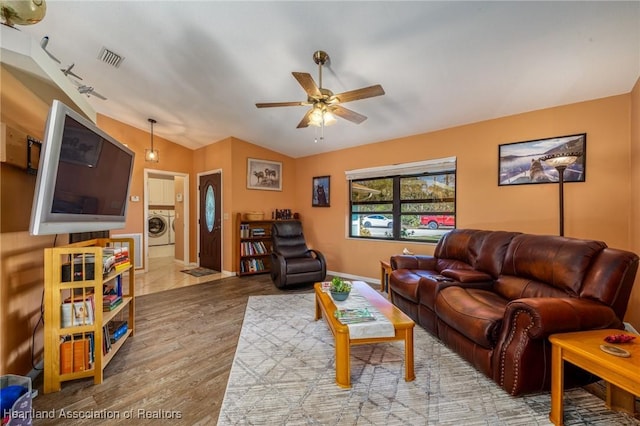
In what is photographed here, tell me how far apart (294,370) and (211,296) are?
2229mm

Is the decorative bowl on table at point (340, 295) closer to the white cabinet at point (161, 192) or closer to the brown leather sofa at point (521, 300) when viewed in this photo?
the brown leather sofa at point (521, 300)

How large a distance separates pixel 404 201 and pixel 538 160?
1717 mm

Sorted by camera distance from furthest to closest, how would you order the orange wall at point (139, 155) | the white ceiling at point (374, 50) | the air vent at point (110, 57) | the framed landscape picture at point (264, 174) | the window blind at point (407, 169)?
1. the framed landscape picture at point (264, 174)
2. the orange wall at point (139, 155)
3. the window blind at point (407, 169)
4. the air vent at point (110, 57)
5. the white ceiling at point (374, 50)

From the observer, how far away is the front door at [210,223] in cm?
522

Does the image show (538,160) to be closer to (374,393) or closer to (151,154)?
(374,393)

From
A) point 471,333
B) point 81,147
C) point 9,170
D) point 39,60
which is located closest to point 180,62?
point 39,60

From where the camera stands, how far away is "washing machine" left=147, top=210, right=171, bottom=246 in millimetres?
7307

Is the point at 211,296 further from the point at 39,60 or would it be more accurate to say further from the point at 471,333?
the point at 471,333

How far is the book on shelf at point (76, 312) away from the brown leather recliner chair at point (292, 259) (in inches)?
90.0

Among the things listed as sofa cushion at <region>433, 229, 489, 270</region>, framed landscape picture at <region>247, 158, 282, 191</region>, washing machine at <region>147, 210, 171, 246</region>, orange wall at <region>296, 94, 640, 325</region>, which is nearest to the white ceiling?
orange wall at <region>296, 94, 640, 325</region>

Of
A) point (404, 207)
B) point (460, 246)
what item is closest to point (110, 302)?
point (460, 246)

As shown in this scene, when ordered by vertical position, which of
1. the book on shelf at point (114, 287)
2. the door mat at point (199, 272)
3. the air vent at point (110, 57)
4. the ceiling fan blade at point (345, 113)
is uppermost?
the air vent at point (110, 57)

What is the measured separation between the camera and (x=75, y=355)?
178 centimetres

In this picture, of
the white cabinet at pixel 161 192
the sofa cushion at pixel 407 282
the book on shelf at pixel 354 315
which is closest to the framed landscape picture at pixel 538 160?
the sofa cushion at pixel 407 282
